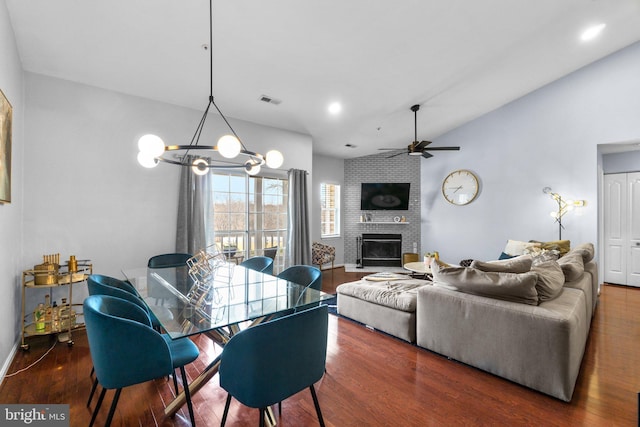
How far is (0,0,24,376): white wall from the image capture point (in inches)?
92.9

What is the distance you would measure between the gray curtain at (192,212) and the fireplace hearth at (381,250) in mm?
4536

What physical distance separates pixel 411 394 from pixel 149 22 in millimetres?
3834

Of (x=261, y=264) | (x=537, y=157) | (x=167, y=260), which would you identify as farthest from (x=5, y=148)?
(x=537, y=157)

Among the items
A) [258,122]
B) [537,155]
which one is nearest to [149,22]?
[258,122]

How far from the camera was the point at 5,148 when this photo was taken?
2.36 m

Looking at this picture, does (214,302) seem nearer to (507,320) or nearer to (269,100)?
(507,320)

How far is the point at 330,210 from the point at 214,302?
5887mm

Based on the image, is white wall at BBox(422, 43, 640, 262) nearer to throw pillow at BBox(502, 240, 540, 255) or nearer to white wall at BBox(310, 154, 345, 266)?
throw pillow at BBox(502, 240, 540, 255)

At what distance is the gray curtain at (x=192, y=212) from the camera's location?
4.10m

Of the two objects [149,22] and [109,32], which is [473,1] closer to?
[149,22]

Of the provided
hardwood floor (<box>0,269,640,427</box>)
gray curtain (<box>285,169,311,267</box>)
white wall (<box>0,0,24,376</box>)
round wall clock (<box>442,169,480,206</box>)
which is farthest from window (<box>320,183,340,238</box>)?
white wall (<box>0,0,24,376</box>)

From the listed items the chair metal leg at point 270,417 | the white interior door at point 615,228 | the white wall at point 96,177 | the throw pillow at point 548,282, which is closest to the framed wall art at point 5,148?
the white wall at point 96,177

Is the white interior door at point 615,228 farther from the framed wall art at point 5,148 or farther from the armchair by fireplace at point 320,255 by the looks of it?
the framed wall art at point 5,148

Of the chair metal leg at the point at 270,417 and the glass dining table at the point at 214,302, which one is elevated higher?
the glass dining table at the point at 214,302
